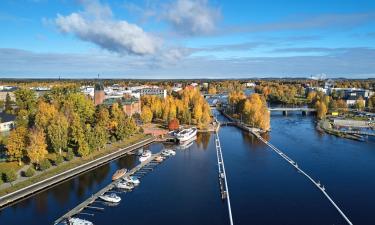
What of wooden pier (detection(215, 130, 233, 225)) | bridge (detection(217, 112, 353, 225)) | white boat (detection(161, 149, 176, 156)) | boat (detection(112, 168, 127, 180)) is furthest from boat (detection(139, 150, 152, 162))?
bridge (detection(217, 112, 353, 225))

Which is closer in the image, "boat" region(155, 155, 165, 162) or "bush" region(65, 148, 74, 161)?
"bush" region(65, 148, 74, 161)

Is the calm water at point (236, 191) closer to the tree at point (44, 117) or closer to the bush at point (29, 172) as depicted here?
the bush at point (29, 172)

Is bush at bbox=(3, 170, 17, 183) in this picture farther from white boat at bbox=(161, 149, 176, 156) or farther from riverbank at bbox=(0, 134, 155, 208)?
white boat at bbox=(161, 149, 176, 156)

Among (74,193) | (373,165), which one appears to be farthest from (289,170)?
(74,193)

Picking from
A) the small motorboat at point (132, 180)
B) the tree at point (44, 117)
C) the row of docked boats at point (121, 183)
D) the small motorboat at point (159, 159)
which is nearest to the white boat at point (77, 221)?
the row of docked boats at point (121, 183)

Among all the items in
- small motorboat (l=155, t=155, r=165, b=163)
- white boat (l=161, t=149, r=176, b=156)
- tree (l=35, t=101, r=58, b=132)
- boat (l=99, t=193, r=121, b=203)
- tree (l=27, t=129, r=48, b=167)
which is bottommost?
boat (l=99, t=193, r=121, b=203)

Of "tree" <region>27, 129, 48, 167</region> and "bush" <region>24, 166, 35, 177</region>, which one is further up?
"tree" <region>27, 129, 48, 167</region>

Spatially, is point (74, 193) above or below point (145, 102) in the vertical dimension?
below

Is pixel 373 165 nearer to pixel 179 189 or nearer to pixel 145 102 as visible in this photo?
pixel 179 189
